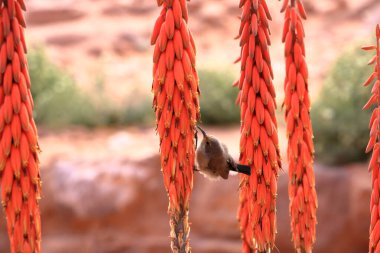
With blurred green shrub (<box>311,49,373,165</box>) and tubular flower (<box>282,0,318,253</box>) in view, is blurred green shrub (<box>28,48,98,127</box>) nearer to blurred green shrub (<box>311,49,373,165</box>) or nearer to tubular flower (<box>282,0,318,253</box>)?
blurred green shrub (<box>311,49,373,165</box>)

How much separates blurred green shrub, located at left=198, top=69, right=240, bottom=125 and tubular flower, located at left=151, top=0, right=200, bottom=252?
972cm

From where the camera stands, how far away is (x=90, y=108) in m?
12.7

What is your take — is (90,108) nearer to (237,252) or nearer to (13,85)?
(237,252)

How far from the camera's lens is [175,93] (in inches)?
86.1

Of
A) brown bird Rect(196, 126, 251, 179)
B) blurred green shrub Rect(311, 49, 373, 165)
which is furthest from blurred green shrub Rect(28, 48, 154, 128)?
brown bird Rect(196, 126, 251, 179)

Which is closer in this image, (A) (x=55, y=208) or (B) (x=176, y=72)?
(B) (x=176, y=72)

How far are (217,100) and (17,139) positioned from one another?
996 centimetres

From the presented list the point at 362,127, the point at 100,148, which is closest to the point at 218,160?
the point at 362,127

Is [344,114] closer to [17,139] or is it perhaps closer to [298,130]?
[298,130]

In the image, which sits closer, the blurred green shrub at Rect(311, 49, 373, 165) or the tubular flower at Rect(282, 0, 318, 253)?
the tubular flower at Rect(282, 0, 318, 253)

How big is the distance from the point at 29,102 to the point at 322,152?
8252mm

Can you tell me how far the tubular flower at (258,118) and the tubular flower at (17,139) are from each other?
0.53 meters

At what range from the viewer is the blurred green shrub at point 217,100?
1202 centimetres

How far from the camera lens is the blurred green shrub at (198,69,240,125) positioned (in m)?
12.0
